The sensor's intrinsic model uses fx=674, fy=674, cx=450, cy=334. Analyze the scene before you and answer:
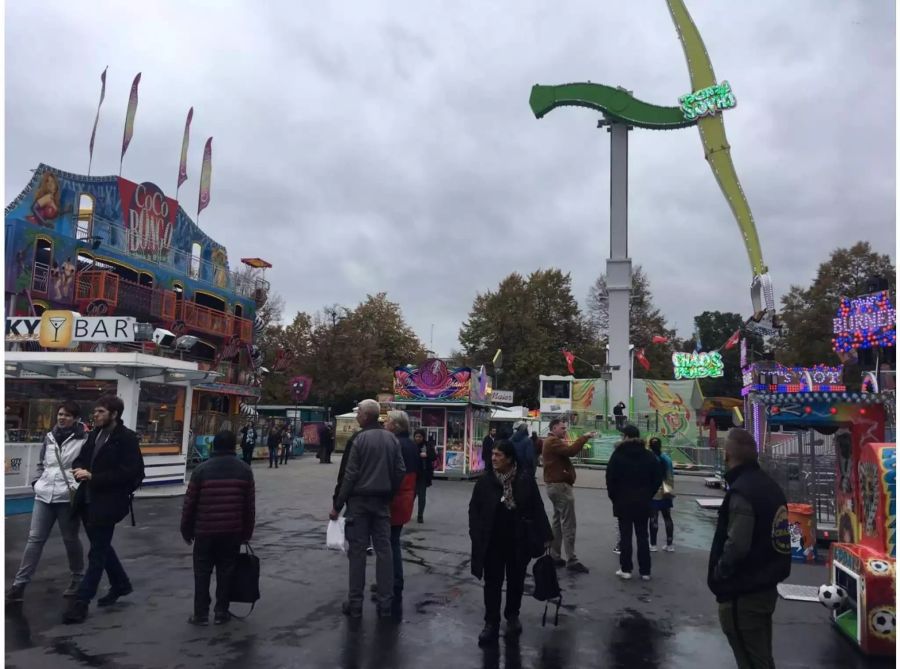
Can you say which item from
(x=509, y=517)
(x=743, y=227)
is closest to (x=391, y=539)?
(x=509, y=517)

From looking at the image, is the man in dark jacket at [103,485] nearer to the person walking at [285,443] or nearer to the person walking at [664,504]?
the person walking at [664,504]

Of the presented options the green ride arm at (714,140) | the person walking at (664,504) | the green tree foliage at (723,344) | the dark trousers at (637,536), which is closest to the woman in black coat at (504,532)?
the dark trousers at (637,536)

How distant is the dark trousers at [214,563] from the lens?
564 cm

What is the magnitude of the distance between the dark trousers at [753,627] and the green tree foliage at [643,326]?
A: 177ft

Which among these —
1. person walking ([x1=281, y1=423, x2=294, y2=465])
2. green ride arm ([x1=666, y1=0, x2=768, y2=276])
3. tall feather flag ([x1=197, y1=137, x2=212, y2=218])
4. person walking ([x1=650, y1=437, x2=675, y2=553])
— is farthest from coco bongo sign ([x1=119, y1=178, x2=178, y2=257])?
green ride arm ([x1=666, y1=0, x2=768, y2=276])

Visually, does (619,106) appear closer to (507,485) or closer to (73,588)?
(507,485)

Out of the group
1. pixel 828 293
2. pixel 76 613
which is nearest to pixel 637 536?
pixel 76 613

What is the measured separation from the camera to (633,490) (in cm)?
741

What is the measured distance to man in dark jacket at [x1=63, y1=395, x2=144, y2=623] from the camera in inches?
228

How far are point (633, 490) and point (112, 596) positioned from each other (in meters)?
5.30

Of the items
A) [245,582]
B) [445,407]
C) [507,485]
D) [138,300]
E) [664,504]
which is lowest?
[245,582]

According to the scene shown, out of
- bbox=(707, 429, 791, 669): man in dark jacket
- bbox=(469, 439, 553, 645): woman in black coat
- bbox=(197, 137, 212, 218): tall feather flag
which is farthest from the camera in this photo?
bbox=(197, 137, 212, 218): tall feather flag

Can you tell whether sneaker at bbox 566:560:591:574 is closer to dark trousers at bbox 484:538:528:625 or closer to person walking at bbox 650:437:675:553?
person walking at bbox 650:437:675:553

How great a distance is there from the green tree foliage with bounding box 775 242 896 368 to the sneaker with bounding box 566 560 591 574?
3810 cm
